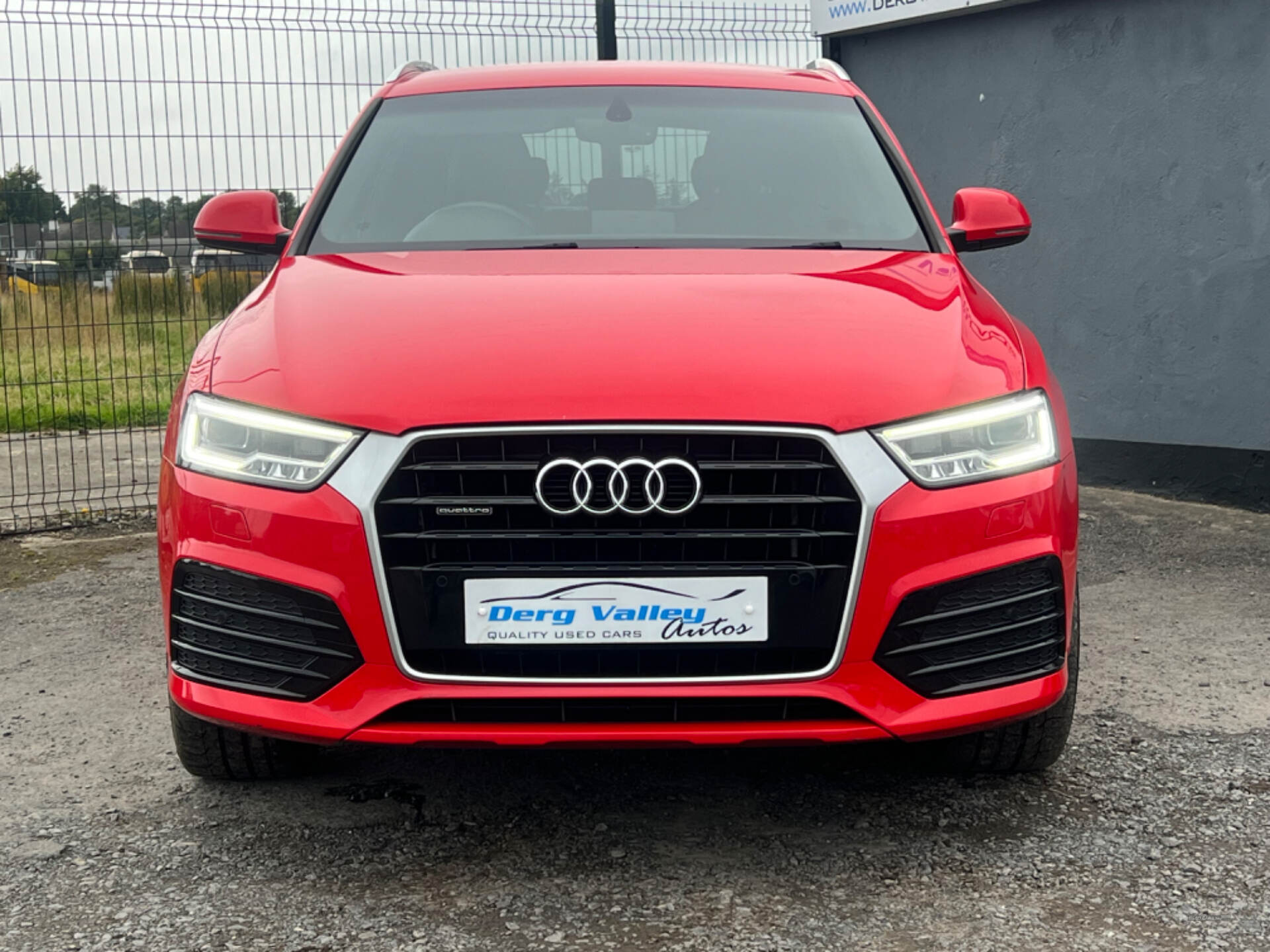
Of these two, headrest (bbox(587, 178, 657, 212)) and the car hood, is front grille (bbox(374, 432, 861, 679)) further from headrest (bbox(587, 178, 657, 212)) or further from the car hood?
headrest (bbox(587, 178, 657, 212))

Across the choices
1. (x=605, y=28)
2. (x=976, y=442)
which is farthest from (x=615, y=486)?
(x=605, y=28)

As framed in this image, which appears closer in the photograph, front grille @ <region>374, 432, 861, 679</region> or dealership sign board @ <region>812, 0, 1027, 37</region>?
front grille @ <region>374, 432, 861, 679</region>

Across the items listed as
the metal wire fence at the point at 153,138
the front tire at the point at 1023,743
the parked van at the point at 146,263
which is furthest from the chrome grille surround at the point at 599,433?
the parked van at the point at 146,263

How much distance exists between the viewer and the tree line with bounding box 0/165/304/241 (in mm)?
6090

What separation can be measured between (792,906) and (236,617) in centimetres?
115

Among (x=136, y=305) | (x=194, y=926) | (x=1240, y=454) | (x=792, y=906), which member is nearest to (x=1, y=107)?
(x=136, y=305)

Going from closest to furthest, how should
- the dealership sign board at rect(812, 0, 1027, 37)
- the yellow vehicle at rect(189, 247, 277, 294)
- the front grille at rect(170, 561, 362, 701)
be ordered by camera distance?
the front grille at rect(170, 561, 362, 701) < the yellow vehicle at rect(189, 247, 277, 294) < the dealership sign board at rect(812, 0, 1027, 37)

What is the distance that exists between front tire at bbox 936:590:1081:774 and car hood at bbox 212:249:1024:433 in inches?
27.3

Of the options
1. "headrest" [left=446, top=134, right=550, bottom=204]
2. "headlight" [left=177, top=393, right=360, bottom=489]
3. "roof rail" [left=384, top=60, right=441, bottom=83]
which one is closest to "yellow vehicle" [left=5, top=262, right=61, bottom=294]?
"roof rail" [left=384, top=60, right=441, bottom=83]

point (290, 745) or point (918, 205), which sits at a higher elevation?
point (918, 205)

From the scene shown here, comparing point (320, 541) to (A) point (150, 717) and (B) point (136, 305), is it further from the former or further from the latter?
(B) point (136, 305)

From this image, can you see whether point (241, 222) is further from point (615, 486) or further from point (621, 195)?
point (615, 486)

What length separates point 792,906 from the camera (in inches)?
102

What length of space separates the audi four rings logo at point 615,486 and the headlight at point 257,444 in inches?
14.4
